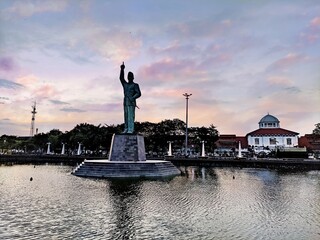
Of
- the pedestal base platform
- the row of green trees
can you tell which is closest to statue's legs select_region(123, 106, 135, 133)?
the pedestal base platform

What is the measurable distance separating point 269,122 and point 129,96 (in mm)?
72885

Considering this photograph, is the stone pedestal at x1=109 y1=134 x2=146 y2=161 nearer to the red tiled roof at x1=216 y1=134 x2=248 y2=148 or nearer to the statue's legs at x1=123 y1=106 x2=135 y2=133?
the statue's legs at x1=123 y1=106 x2=135 y2=133

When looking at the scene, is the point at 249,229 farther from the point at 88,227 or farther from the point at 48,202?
the point at 48,202

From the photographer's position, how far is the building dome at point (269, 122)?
90625 millimetres

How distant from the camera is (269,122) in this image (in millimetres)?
91312

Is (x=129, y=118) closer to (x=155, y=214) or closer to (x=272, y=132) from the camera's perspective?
(x=155, y=214)

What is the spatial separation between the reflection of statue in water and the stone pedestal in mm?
1164

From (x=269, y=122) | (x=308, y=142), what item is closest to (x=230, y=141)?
(x=269, y=122)

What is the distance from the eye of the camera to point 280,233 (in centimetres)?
806

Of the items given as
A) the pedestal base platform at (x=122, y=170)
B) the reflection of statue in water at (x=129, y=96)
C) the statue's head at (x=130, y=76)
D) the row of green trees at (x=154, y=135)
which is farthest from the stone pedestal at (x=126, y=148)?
the row of green trees at (x=154, y=135)

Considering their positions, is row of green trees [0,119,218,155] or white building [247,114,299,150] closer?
row of green trees [0,119,218,155]

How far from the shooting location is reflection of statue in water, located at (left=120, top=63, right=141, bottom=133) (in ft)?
91.5

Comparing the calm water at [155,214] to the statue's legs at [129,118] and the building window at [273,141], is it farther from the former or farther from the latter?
the building window at [273,141]

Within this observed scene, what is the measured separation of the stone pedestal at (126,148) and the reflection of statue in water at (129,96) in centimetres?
116
